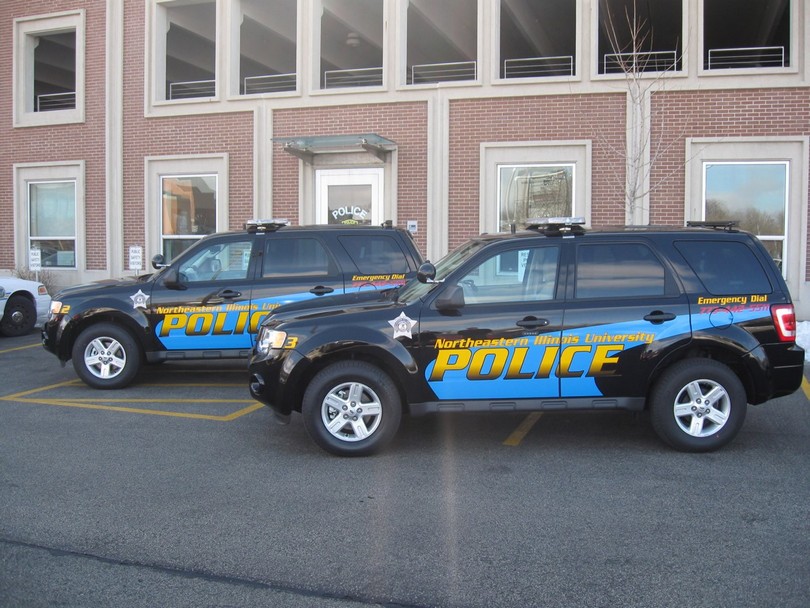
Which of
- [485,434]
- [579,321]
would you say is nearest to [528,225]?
[579,321]

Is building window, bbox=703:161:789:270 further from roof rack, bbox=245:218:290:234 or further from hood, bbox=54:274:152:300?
hood, bbox=54:274:152:300

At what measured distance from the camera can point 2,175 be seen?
18.5 meters

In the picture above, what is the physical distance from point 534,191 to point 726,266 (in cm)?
889

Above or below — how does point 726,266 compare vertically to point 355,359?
above

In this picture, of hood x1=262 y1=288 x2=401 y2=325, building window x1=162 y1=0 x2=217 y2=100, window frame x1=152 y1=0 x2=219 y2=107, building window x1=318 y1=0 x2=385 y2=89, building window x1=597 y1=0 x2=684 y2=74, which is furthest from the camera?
building window x1=162 y1=0 x2=217 y2=100

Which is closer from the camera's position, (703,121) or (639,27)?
(703,121)

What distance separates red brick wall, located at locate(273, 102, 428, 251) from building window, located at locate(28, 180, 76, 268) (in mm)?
5636

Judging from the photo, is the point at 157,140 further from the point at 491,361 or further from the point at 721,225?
the point at 721,225

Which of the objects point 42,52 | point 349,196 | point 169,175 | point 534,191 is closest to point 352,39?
point 349,196

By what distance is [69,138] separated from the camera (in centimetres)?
1778

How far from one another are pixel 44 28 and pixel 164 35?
3.18 metres

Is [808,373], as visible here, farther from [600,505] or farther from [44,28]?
[44,28]

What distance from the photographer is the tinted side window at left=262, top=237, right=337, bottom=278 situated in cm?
901

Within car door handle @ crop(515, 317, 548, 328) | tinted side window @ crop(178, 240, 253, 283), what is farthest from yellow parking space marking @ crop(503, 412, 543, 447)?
tinted side window @ crop(178, 240, 253, 283)
